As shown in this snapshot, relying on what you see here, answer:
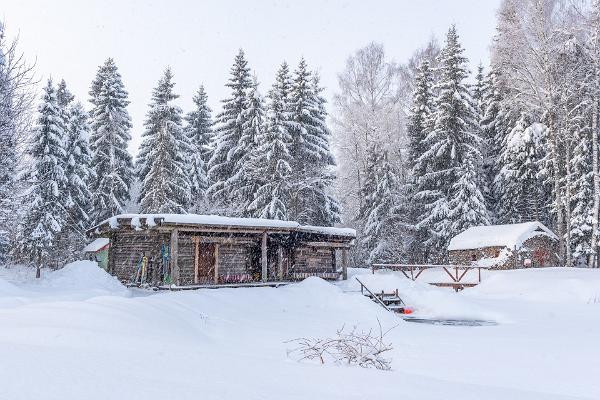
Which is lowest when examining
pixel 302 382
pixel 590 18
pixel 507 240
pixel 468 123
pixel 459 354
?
pixel 459 354

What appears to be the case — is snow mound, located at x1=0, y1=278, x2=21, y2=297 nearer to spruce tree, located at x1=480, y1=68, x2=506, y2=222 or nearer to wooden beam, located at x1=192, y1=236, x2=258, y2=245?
wooden beam, located at x1=192, y1=236, x2=258, y2=245

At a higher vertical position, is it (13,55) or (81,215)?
(13,55)

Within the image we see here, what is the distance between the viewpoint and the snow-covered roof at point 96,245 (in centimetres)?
3516

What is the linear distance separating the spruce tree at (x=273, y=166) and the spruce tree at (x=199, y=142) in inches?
403

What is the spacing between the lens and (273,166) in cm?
3117

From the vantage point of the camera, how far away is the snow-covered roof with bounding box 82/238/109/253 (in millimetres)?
35156

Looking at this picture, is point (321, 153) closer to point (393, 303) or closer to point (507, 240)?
point (507, 240)

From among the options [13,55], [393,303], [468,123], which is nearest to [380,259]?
[468,123]

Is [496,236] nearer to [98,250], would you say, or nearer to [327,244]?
[327,244]

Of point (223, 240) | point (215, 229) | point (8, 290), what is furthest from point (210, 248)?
point (8, 290)

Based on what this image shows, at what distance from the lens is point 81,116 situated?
35.7m

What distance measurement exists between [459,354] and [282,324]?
4715mm

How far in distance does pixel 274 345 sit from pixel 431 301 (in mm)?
11061

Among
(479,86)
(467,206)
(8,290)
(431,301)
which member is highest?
(479,86)
